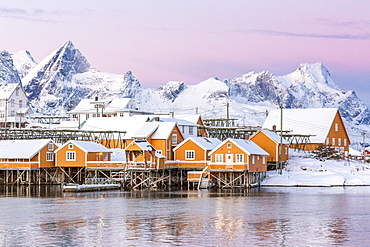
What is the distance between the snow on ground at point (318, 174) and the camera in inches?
3125

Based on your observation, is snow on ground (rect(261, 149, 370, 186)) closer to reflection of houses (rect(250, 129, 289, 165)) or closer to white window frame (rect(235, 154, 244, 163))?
reflection of houses (rect(250, 129, 289, 165))

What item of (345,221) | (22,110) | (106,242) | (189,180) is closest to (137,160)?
(189,180)

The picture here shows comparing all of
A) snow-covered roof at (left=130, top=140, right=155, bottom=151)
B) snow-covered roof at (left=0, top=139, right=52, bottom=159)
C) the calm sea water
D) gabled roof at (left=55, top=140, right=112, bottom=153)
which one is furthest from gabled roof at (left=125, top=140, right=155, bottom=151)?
snow-covered roof at (left=0, top=139, right=52, bottom=159)

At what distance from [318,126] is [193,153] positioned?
31.2m

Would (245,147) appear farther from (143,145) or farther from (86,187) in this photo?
(86,187)

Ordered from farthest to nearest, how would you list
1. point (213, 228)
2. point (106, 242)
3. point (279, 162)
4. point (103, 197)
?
point (279, 162) < point (103, 197) < point (213, 228) < point (106, 242)

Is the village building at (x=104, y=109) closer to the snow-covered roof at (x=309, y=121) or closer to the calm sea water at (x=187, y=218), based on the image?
the snow-covered roof at (x=309, y=121)

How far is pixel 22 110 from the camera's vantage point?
144625 mm

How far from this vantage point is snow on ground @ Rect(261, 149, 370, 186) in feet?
260

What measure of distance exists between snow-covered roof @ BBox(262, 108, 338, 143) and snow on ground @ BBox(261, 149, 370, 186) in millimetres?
14118

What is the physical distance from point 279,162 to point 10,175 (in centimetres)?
3547

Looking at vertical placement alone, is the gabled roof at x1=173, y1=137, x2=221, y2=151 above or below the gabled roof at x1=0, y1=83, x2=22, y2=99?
below

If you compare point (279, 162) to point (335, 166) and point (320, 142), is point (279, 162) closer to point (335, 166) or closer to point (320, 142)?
point (335, 166)

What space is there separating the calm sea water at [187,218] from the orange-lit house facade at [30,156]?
49.8 feet
